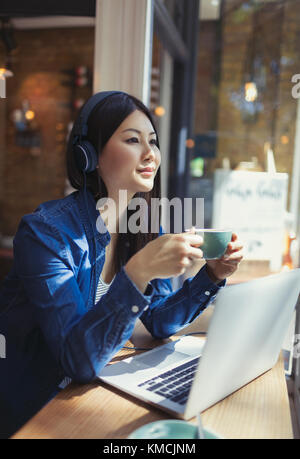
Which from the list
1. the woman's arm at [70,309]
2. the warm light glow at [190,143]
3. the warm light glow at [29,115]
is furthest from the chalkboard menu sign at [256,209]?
the warm light glow at [29,115]

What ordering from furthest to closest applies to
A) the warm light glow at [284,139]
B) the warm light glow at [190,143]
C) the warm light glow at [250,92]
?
the warm light glow at [250,92]
the warm light glow at [190,143]
the warm light glow at [284,139]

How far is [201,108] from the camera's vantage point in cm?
337

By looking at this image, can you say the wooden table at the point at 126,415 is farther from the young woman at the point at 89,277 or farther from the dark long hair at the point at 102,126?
the dark long hair at the point at 102,126

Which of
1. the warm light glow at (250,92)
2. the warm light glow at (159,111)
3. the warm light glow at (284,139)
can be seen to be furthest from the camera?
the warm light glow at (250,92)

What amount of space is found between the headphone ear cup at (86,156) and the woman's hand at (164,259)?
0.37 m

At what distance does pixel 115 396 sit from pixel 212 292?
418mm

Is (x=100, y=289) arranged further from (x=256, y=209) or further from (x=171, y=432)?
(x=256, y=209)

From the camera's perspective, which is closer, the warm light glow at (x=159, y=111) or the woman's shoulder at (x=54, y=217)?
the woman's shoulder at (x=54, y=217)

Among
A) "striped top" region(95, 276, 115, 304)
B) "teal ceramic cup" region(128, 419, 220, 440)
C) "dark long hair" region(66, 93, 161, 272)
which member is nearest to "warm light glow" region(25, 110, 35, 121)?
"dark long hair" region(66, 93, 161, 272)

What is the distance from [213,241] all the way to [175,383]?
295mm

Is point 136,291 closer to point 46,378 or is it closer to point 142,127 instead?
point 46,378

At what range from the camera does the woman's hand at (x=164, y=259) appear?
2.51 feet

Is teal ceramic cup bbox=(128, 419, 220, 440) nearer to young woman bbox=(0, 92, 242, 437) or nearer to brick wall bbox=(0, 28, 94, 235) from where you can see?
young woman bbox=(0, 92, 242, 437)

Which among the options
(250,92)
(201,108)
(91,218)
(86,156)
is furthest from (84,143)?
(250,92)
